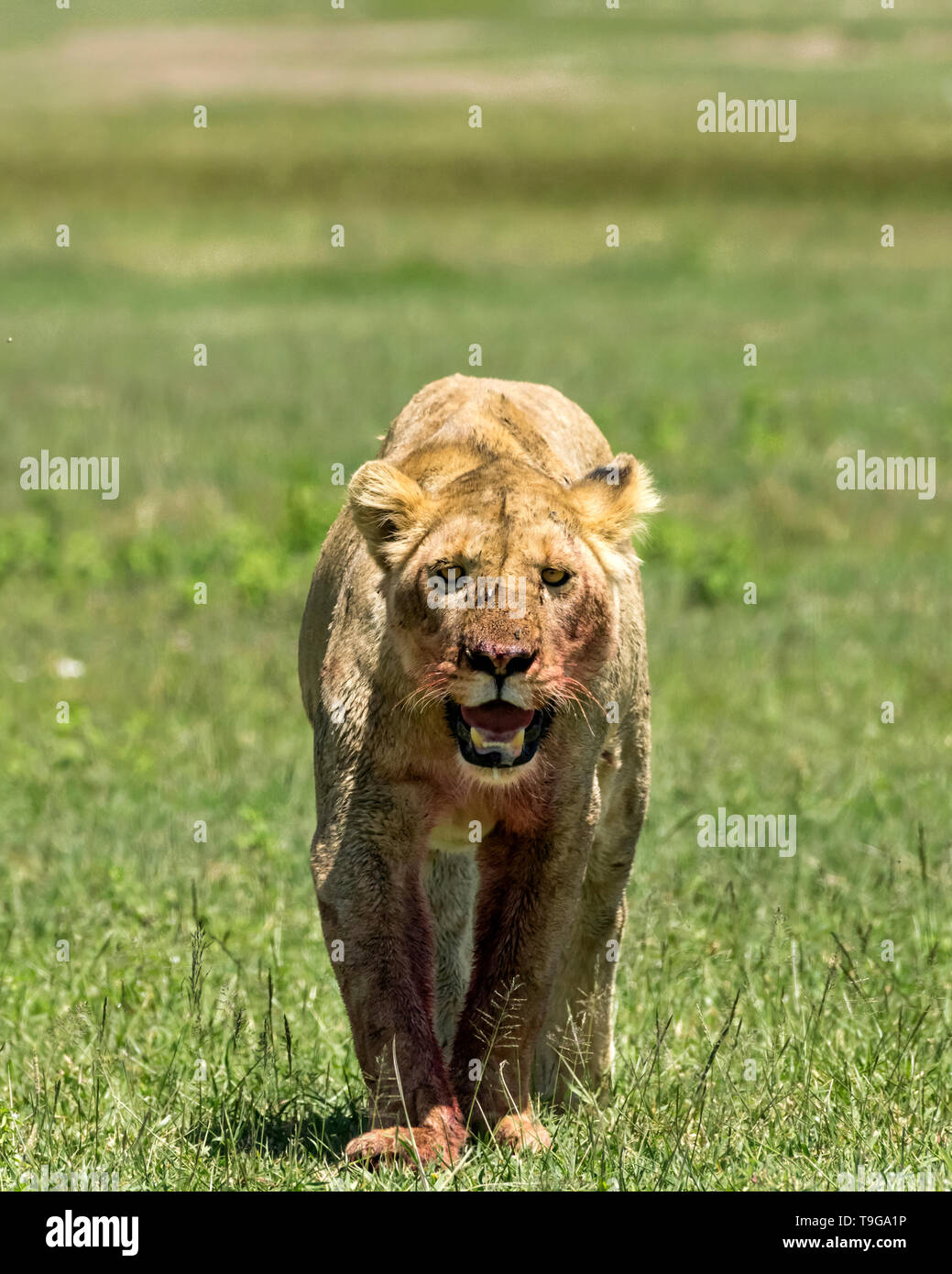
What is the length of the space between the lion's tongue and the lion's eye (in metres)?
0.31

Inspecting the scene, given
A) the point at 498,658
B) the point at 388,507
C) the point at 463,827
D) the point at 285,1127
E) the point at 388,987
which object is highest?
the point at 388,507

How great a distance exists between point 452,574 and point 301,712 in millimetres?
5919

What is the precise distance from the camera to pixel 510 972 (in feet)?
18.1

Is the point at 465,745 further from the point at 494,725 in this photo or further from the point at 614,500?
the point at 614,500

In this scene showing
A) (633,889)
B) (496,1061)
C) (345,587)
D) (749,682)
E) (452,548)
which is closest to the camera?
(452,548)

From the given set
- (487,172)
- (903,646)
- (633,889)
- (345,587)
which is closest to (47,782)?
(633,889)

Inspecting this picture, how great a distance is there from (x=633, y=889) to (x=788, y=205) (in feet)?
125

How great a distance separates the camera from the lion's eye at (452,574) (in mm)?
5043

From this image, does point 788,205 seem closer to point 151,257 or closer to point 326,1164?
point 151,257

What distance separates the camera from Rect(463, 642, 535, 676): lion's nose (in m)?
4.80

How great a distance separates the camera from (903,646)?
12.3m
